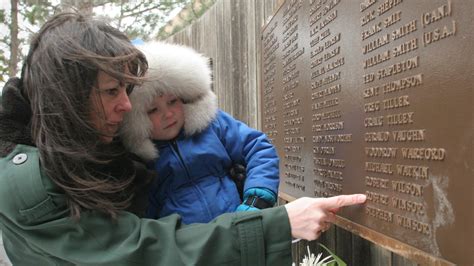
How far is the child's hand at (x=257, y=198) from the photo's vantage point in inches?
97.3

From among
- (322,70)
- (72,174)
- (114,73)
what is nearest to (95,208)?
(72,174)

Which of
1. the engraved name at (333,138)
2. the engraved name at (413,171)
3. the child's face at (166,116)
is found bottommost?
the engraved name at (413,171)

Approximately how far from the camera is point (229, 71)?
6215 millimetres

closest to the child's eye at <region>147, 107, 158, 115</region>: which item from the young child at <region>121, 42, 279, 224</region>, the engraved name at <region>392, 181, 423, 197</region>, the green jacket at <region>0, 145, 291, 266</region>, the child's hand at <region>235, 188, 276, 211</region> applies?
the young child at <region>121, 42, 279, 224</region>

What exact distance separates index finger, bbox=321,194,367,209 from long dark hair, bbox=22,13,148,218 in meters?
0.82

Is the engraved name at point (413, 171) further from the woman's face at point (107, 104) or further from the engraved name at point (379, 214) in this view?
the woman's face at point (107, 104)

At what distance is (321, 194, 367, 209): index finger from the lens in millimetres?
2008

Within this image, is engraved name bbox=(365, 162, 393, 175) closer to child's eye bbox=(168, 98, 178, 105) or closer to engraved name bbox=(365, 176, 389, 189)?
engraved name bbox=(365, 176, 389, 189)

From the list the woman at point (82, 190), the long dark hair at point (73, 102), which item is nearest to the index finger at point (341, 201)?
the woman at point (82, 190)

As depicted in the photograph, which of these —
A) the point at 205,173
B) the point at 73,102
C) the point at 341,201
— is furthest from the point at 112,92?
the point at 341,201

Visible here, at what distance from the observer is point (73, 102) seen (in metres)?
1.86

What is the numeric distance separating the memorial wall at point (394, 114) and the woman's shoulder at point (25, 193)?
1292 mm

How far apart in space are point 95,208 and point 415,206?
3.83ft

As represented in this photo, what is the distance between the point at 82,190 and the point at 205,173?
2.92ft
